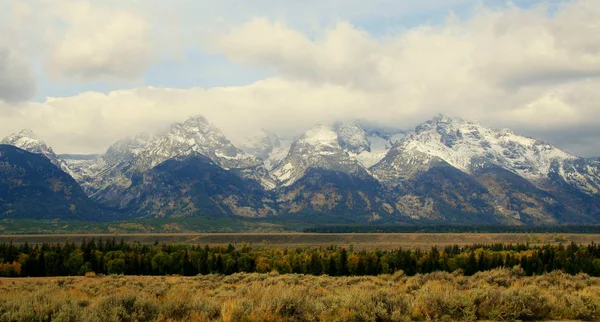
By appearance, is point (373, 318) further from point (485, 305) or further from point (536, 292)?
point (536, 292)

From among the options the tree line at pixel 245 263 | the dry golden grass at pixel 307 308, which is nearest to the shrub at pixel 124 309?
the dry golden grass at pixel 307 308

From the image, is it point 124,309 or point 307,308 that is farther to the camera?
point 307,308

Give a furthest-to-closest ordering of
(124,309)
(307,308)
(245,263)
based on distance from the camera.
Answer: (245,263) < (307,308) < (124,309)

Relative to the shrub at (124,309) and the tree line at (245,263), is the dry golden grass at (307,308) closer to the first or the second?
the shrub at (124,309)

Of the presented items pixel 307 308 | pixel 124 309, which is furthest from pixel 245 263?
pixel 124 309

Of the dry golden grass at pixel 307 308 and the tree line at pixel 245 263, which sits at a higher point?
the dry golden grass at pixel 307 308

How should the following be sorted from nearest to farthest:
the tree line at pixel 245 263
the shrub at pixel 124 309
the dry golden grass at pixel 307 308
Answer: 1. the shrub at pixel 124 309
2. the dry golden grass at pixel 307 308
3. the tree line at pixel 245 263

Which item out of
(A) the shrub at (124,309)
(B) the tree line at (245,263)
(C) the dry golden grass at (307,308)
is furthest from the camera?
(B) the tree line at (245,263)

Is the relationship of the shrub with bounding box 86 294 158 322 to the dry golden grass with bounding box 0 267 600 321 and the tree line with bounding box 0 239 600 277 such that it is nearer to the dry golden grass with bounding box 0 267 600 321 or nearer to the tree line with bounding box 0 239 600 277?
the dry golden grass with bounding box 0 267 600 321

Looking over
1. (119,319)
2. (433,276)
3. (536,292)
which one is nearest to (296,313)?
(119,319)

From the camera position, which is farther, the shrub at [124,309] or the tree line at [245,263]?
the tree line at [245,263]

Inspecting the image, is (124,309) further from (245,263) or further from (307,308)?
(245,263)

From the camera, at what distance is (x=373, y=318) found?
20969 millimetres

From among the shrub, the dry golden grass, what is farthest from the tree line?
the shrub
